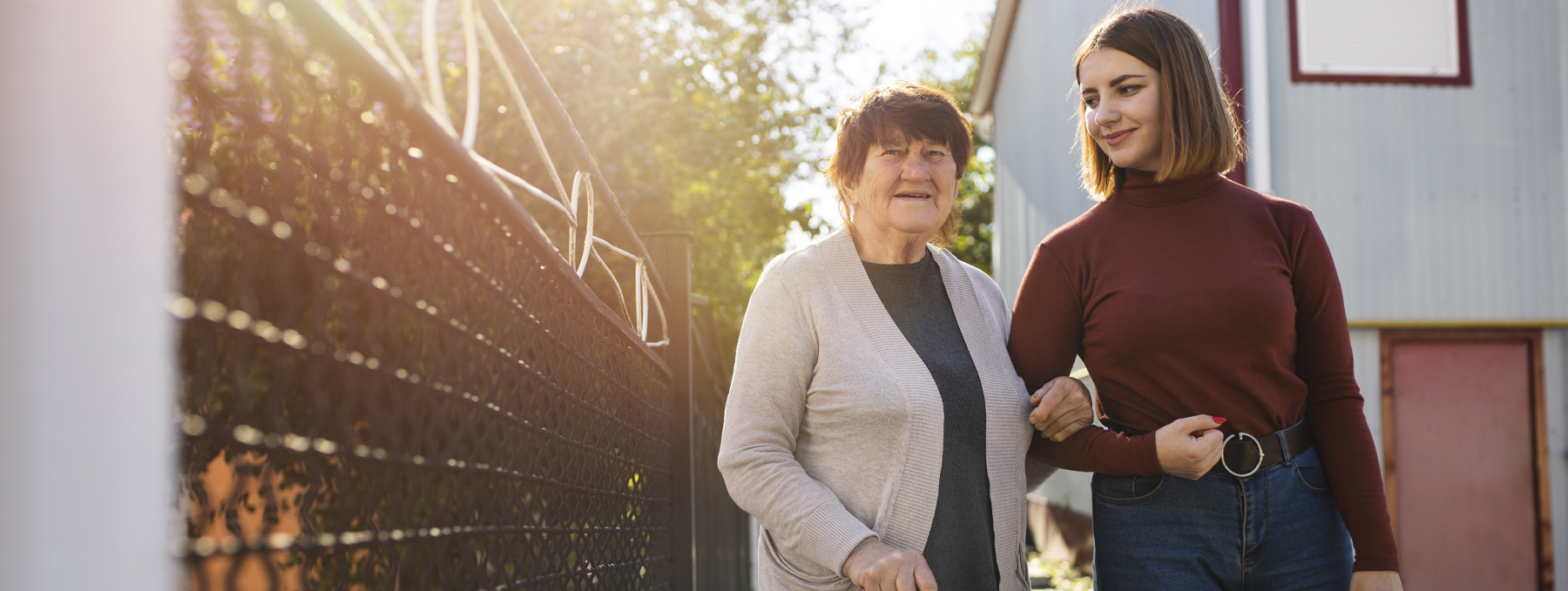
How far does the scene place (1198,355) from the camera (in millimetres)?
1835

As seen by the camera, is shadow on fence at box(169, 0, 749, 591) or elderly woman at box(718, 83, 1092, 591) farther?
elderly woman at box(718, 83, 1092, 591)

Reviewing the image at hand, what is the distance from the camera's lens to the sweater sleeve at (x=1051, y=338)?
1.97m

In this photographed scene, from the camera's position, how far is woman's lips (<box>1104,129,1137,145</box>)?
2.01 meters

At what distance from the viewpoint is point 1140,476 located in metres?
1.89

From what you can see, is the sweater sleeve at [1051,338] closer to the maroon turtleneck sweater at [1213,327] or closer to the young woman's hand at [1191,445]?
the maroon turtleneck sweater at [1213,327]

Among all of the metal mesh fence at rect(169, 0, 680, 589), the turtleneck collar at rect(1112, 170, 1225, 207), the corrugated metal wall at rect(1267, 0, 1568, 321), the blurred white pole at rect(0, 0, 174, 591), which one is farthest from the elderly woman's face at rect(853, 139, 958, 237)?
the corrugated metal wall at rect(1267, 0, 1568, 321)

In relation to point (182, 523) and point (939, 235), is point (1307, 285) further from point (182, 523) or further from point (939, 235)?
point (182, 523)

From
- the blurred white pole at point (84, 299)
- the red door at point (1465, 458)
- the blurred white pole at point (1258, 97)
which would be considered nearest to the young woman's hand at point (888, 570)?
the blurred white pole at point (84, 299)

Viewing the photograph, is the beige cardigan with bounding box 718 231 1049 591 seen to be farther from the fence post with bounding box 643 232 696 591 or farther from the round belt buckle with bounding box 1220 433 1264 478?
the fence post with bounding box 643 232 696 591

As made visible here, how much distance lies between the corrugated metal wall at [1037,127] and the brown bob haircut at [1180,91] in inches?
175

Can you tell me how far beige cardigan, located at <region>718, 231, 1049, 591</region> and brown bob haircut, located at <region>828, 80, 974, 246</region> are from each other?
0.24m

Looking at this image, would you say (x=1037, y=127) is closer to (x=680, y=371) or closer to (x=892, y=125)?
(x=680, y=371)

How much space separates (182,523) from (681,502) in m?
2.09

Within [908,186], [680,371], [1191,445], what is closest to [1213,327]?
[1191,445]
